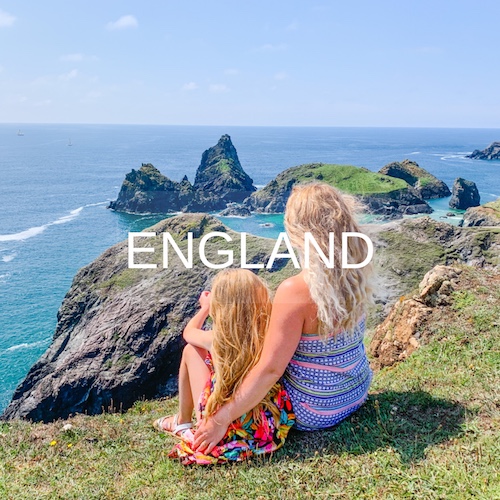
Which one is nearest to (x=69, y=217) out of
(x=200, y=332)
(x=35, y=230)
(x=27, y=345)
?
(x=35, y=230)

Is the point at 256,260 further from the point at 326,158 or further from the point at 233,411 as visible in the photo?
the point at 326,158

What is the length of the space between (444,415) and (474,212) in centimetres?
8127

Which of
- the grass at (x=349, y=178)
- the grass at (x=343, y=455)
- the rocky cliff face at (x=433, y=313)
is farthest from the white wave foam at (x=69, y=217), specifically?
the grass at (x=343, y=455)

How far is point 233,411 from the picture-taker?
5238 millimetres

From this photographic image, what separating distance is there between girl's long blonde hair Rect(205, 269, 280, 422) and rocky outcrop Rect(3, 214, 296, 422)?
19.8m

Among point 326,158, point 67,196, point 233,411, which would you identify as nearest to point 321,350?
point 233,411

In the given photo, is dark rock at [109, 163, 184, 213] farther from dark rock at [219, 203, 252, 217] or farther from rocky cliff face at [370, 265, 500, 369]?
rocky cliff face at [370, 265, 500, 369]

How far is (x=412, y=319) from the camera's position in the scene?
9633 millimetres

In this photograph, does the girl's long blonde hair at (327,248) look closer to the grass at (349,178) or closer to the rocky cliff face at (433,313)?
the rocky cliff face at (433,313)

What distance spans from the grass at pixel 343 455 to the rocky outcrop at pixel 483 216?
74513 mm

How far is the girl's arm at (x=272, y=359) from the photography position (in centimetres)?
491

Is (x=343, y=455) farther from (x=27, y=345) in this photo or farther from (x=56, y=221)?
(x=56, y=221)

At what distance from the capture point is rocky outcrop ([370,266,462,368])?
9398 millimetres

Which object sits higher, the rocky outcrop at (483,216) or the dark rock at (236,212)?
the rocky outcrop at (483,216)
